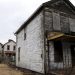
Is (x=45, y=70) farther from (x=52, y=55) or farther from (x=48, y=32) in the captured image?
(x=48, y=32)

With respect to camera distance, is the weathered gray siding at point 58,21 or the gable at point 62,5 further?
the gable at point 62,5

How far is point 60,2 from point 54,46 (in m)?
4.61

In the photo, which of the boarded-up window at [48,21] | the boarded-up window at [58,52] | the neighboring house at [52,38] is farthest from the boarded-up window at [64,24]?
the boarded-up window at [58,52]

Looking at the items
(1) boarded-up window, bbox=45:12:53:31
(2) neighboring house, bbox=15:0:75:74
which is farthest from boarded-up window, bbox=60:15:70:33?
(1) boarded-up window, bbox=45:12:53:31

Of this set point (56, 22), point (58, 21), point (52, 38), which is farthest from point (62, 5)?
point (52, 38)

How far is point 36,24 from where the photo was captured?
1656 centimetres

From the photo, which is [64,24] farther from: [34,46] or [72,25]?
[34,46]

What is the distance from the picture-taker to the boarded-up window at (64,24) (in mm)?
15969

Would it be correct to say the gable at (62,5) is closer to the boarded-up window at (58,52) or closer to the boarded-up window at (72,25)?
the boarded-up window at (72,25)

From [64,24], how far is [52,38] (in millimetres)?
3218

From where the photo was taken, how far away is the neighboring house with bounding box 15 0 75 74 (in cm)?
1430

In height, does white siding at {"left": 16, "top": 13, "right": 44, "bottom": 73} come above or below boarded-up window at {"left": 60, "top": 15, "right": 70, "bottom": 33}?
below

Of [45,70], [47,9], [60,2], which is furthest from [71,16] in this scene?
[45,70]

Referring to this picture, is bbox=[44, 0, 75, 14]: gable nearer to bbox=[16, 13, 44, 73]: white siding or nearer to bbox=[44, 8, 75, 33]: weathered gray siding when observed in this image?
bbox=[44, 8, 75, 33]: weathered gray siding
